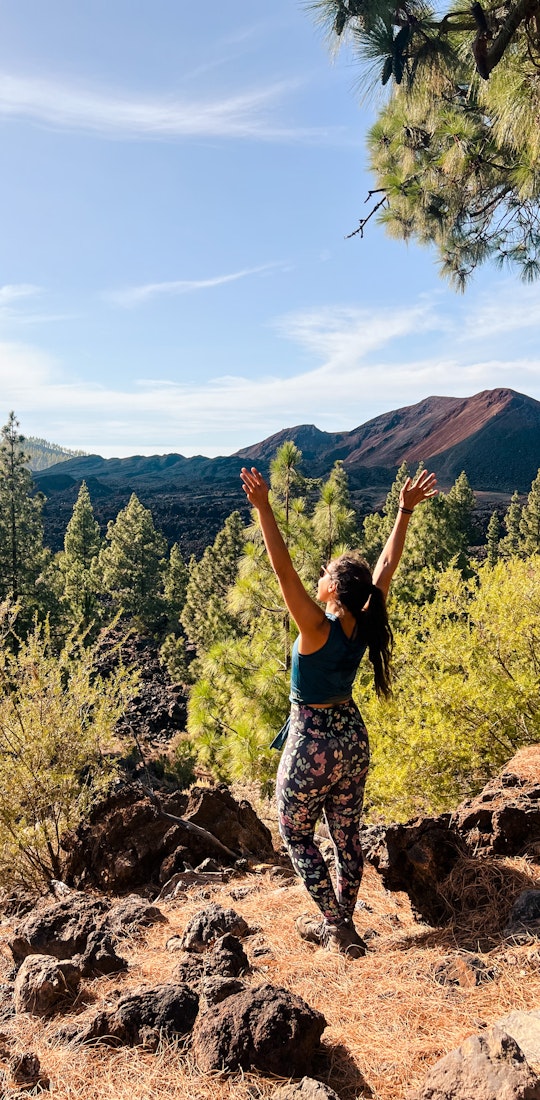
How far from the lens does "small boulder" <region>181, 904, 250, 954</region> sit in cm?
283

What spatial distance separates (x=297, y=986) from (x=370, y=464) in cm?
13373

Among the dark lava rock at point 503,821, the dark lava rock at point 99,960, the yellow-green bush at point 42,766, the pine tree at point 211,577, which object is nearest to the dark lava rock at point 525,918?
the dark lava rock at point 503,821

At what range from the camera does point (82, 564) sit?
34.2 m

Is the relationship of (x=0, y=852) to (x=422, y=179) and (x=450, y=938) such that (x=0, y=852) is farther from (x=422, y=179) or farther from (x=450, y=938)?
(x=422, y=179)

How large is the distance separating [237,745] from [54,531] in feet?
222

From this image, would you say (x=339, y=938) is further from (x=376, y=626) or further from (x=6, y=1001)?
(x=6, y=1001)

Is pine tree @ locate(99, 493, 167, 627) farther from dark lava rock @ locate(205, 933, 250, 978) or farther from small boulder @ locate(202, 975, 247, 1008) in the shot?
small boulder @ locate(202, 975, 247, 1008)

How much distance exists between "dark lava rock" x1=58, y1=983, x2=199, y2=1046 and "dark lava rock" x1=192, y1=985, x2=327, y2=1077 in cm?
13

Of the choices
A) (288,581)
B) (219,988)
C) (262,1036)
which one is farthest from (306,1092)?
(288,581)

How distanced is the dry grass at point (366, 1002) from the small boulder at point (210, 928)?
0.31ft


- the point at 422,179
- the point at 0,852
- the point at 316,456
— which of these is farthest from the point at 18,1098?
the point at 316,456

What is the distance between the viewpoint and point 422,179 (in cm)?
652

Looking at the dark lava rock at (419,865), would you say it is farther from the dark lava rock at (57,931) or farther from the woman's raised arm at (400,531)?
the dark lava rock at (57,931)

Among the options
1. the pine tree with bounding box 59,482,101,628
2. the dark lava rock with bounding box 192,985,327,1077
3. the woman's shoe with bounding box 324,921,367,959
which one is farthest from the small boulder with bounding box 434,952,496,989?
the pine tree with bounding box 59,482,101,628
